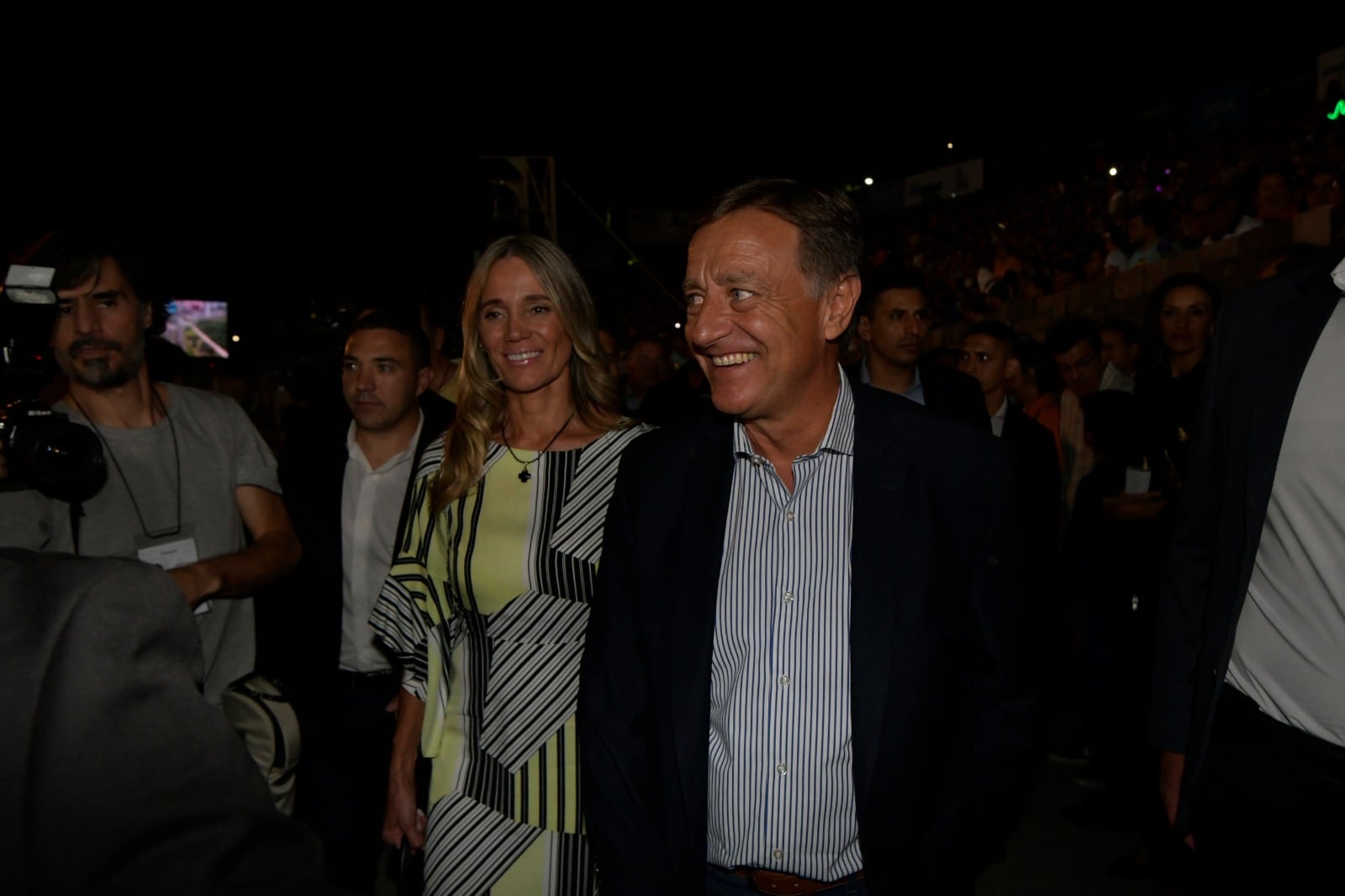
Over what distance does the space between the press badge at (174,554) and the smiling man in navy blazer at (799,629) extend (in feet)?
4.17

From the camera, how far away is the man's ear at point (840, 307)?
1933 millimetres

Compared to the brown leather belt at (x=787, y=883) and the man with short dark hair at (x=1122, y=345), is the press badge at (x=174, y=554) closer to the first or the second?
the brown leather belt at (x=787, y=883)

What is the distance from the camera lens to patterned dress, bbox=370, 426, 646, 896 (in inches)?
85.5

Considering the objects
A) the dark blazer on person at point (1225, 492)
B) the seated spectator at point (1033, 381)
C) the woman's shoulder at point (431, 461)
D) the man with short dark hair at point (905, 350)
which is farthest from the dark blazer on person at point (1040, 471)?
the woman's shoulder at point (431, 461)

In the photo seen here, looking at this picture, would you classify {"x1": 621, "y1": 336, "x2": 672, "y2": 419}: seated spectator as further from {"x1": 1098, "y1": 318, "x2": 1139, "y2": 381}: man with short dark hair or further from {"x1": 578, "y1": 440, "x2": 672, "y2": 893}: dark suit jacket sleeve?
{"x1": 578, "y1": 440, "x2": 672, "y2": 893}: dark suit jacket sleeve

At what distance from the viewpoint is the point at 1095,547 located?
168 inches

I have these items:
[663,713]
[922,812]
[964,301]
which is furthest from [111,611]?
[964,301]

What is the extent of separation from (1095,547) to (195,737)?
13.8ft

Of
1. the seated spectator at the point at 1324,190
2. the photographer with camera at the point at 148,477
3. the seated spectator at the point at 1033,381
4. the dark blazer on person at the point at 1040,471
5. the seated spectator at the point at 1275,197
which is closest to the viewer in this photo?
the photographer with camera at the point at 148,477

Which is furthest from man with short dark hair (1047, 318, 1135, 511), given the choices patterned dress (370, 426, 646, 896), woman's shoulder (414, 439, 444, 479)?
woman's shoulder (414, 439, 444, 479)

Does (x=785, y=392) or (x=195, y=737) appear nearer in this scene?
(x=195, y=737)

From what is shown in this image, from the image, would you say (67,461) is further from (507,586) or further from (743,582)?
(743,582)

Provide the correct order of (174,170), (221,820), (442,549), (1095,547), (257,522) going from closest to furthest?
(221,820) → (442,549) → (257,522) → (1095,547) → (174,170)

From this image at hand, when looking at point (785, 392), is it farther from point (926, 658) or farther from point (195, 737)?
point (195, 737)
